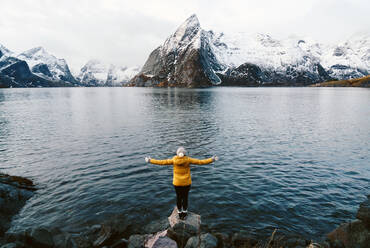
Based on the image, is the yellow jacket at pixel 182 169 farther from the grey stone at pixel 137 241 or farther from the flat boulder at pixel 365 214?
the flat boulder at pixel 365 214

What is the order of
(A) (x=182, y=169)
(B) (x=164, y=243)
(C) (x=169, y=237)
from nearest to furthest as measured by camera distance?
(B) (x=164, y=243), (C) (x=169, y=237), (A) (x=182, y=169)

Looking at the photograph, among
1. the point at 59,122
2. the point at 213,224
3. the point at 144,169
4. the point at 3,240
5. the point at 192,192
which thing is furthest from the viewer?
the point at 59,122

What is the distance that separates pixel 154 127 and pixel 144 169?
2066 cm

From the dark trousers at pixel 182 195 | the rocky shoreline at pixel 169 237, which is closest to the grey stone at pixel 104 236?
the rocky shoreline at pixel 169 237

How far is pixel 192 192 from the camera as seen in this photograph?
1744 cm

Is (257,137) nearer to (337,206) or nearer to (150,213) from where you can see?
(337,206)

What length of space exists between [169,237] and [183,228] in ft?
3.08

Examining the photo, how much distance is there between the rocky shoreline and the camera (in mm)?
10852

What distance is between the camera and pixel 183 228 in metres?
12.2

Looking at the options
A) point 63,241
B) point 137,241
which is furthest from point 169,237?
point 63,241

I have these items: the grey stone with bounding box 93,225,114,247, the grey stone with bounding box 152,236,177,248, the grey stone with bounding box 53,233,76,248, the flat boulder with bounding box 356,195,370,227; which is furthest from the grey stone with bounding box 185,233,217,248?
the flat boulder with bounding box 356,195,370,227

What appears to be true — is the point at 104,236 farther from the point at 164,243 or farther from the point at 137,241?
the point at 164,243

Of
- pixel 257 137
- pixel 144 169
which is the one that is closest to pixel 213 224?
pixel 144 169

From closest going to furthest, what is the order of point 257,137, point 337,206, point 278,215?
point 278,215 < point 337,206 < point 257,137
